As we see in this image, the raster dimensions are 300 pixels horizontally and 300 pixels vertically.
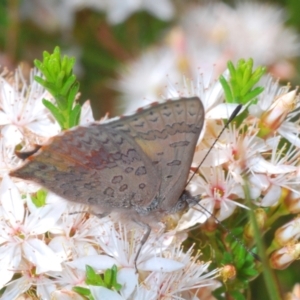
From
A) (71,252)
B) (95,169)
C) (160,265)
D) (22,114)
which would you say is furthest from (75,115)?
(160,265)

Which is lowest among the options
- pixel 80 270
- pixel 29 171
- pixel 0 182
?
pixel 80 270

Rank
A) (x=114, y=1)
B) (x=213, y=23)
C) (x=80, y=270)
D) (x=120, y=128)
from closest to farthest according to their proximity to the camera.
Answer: (x=120, y=128) → (x=80, y=270) → (x=114, y=1) → (x=213, y=23)

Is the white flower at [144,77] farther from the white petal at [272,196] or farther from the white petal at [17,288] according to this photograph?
the white petal at [17,288]

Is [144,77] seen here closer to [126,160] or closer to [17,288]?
[126,160]

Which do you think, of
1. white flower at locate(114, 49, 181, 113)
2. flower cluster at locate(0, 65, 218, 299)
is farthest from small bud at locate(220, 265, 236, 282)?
white flower at locate(114, 49, 181, 113)

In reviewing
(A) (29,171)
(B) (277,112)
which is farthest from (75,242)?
(B) (277,112)

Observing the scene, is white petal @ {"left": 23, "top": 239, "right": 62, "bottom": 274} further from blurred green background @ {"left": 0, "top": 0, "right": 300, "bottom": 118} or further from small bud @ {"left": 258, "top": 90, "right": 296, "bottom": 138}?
blurred green background @ {"left": 0, "top": 0, "right": 300, "bottom": 118}

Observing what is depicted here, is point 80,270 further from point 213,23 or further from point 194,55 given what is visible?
point 213,23
